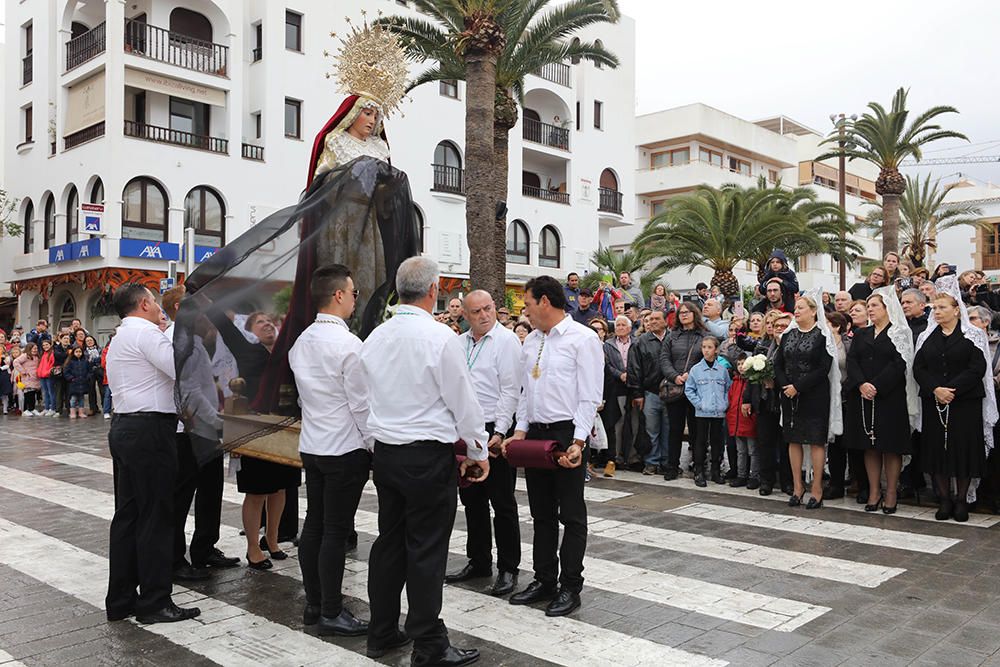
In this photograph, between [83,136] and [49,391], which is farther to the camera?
[83,136]

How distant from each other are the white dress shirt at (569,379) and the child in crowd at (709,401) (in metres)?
5.10

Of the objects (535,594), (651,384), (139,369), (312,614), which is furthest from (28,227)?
(535,594)

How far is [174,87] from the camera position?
91.1ft

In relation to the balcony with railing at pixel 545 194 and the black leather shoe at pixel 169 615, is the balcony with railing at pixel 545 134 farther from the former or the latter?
the black leather shoe at pixel 169 615

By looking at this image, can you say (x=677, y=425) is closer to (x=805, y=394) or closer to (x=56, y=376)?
(x=805, y=394)

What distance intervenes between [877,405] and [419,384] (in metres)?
5.99

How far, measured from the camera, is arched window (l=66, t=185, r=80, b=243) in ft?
92.5

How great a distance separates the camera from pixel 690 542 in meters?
7.47

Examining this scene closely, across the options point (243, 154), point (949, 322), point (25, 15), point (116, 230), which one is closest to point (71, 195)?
point (116, 230)

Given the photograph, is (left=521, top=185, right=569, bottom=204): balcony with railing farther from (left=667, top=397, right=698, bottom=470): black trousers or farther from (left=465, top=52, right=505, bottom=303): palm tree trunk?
(left=667, top=397, right=698, bottom=470): black trousers

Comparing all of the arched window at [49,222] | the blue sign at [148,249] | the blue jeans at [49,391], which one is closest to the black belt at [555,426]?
the blue jeans at [49,391]

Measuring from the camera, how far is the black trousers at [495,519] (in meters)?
6.14

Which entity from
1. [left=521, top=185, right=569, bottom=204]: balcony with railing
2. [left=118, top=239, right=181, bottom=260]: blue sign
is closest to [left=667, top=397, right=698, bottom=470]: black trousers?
[left=118, top=239, right=181, bottom=260]: blue sign

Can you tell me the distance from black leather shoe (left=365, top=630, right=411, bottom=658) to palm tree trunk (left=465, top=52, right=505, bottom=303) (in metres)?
11.6
